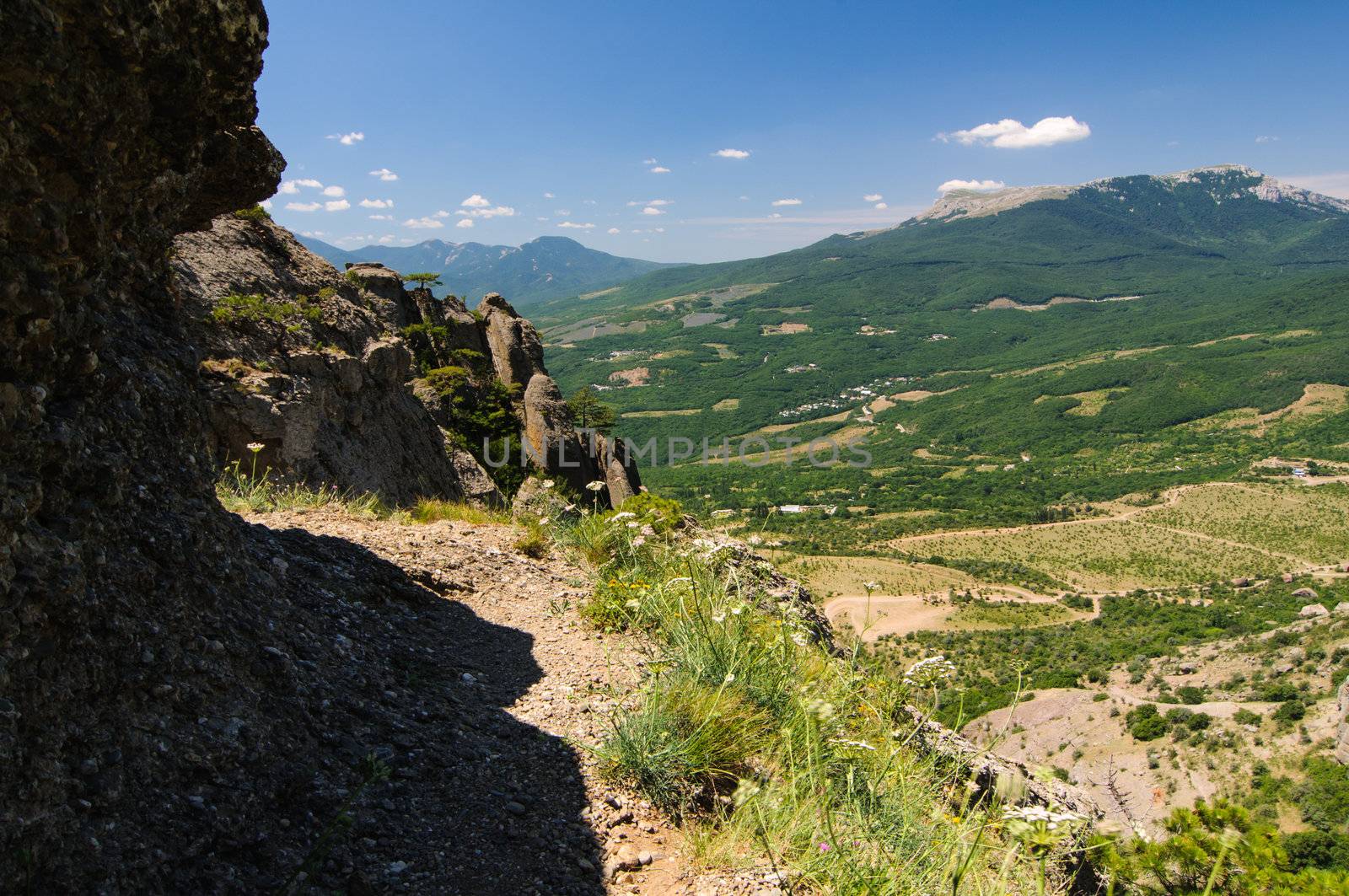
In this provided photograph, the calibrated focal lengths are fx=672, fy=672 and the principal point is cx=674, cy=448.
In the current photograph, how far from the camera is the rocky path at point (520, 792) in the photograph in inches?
106

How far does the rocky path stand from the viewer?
2688mm

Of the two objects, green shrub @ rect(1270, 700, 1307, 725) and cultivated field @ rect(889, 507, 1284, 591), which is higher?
green shrub @ rect(1270, 700, 1307, 725)

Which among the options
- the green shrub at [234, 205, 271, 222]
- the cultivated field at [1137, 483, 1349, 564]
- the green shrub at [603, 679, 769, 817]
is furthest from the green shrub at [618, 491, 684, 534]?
the cultivated field at [1137, 483, 1349, 564]

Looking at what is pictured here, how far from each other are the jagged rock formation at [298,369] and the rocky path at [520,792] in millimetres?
6077

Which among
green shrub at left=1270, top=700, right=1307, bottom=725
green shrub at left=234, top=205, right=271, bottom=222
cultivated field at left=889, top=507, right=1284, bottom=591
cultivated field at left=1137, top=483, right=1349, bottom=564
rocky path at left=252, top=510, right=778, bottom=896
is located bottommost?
cultivated field at left=889, top=507, right=1284, bottom=591

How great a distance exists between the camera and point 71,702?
2.23 metres

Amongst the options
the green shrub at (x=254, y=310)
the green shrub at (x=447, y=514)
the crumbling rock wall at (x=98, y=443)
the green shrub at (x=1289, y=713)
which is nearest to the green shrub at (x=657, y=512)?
the green shrub at (x=447, y=514)

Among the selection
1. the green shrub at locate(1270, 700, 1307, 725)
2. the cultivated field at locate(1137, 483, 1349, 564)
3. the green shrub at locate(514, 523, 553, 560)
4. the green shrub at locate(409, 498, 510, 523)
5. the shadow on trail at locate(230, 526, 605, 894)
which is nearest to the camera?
the shadow on trail at locate(230, 526, 605, 894)

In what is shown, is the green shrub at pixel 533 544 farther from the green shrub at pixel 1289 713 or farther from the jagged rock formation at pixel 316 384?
the green shrub at pixel 1289 713

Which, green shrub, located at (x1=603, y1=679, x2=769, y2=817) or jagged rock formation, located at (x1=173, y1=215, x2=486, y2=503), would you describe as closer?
green shrub, located at (x1=603, y1=679, x2=769, y2=817)

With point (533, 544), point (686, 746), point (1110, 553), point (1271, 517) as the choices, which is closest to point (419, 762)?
point (686, 746)

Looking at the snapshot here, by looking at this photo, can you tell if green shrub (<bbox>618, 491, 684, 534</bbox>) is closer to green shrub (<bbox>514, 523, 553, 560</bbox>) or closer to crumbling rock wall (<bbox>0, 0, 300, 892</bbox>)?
green shrub (<bbox>514, 523, 553, 560</bbox>)

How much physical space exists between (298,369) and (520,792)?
10.6 m

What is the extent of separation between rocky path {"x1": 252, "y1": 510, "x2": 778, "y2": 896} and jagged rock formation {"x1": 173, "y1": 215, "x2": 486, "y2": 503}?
6.08 metres
